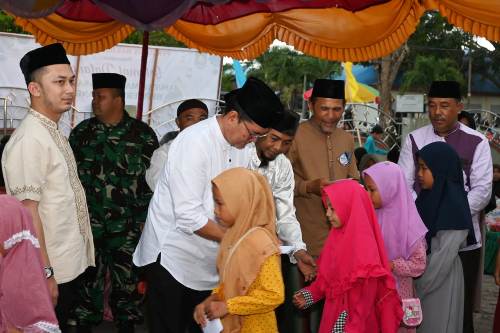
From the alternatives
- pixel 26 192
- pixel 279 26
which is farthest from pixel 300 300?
pixel 279 26

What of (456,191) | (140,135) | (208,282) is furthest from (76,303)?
(456,191)

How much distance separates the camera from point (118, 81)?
5828mm

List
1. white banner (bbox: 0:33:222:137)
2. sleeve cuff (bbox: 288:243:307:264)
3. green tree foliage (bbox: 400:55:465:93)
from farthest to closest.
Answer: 1. green tree foliage (bbox: 400:55:465:93)
2. white banner (bbox: 0:33:222:137)
3. sleeve cuff (bbox: 288:243:307:264)

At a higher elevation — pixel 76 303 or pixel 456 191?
pixel 456 191

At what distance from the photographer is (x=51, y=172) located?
4027 mm

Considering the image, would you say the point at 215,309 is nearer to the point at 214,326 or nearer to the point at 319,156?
the point at 214,326

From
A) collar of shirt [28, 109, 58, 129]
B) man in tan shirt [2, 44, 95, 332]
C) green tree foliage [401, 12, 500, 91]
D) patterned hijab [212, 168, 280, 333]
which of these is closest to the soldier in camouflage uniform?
man in tan shirt [2, 44, 95, 332]

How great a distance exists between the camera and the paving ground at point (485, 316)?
669cm

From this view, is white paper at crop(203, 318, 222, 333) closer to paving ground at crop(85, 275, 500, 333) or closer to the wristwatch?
the wristwatch

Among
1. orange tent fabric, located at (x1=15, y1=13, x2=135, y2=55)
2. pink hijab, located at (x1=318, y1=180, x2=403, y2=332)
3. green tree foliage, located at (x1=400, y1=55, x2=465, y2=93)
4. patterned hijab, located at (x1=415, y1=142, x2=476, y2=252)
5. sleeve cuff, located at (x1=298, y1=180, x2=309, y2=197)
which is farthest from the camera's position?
green tree foliage, located at (x1=400, y1=55, x2=465, y2=93)

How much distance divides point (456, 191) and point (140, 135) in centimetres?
244

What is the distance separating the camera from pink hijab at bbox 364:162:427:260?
4.70m

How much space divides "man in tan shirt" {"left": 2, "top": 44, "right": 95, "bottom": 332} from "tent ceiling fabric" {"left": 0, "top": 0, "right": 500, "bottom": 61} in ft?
6.22

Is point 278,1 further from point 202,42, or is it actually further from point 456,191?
point 456,191
